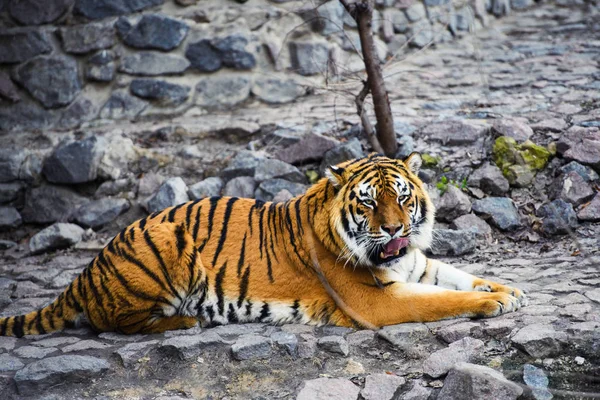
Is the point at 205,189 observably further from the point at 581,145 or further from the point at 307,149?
the point at 581,145

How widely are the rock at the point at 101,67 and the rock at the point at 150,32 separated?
249mm

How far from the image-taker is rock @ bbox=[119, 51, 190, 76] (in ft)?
25.6

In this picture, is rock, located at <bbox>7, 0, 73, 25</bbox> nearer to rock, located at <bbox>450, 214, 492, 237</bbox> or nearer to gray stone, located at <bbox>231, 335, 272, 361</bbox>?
rock, located at <bbox>450, 214, 492, 237</bbox>

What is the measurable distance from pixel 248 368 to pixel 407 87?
16.9 ft

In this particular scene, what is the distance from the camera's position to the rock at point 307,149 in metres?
7.00

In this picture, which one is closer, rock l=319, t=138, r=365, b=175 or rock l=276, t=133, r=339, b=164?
rock l=319, t=138, r=365, b=175

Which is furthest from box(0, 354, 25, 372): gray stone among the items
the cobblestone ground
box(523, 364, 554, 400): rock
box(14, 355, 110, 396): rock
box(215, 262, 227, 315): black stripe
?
box(523, 364, 554, 400): rock

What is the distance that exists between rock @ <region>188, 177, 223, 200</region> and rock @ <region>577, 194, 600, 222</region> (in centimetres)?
326

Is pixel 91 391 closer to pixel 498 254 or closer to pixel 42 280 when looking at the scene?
pixel 42 280

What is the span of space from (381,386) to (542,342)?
91 centimetres

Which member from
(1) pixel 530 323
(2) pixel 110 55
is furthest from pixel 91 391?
(2) pixel 110 55

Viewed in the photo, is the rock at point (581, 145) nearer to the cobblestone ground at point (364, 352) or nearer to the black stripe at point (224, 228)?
the cobblestone ground at point (364, 352)

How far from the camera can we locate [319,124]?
7.48 meters

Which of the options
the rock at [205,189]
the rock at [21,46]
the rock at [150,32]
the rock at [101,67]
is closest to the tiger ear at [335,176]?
the rock at [205,189]
